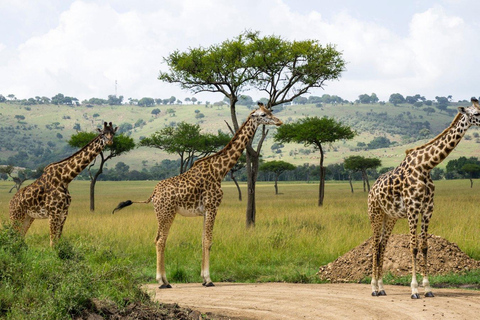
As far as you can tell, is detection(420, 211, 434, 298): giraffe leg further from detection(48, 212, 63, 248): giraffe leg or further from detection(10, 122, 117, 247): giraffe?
detection(48, 212, 63, 248): giraffe leg

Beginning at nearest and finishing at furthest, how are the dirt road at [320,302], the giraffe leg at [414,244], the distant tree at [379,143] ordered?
the dirt road at [320,302] → the giraffe leg at [414,244] → the distant tree at [379,143]

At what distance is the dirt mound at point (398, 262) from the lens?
13125 mm

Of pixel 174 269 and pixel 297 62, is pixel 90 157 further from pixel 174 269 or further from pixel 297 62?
pixel 297 62

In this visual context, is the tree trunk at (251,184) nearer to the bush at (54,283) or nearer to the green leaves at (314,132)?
the bush at (54,283)

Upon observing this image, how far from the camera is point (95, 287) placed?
8273 mm

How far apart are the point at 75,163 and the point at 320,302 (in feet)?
21.6

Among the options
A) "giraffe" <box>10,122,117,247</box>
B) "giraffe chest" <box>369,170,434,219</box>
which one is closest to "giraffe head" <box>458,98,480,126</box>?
"giraffe chest" <box>369,170,434,219</box>

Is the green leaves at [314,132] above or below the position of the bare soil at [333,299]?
above

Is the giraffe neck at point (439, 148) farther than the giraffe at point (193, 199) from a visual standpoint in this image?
No

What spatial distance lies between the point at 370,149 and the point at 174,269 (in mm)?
144779

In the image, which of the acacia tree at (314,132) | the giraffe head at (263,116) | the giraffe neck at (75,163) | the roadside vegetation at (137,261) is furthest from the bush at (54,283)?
the acacia tree at (314,132)

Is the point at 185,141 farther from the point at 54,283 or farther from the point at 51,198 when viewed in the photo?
the point at 54,283

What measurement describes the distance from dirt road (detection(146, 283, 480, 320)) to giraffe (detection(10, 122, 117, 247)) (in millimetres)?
3108

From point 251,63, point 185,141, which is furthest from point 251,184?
point 185,141
